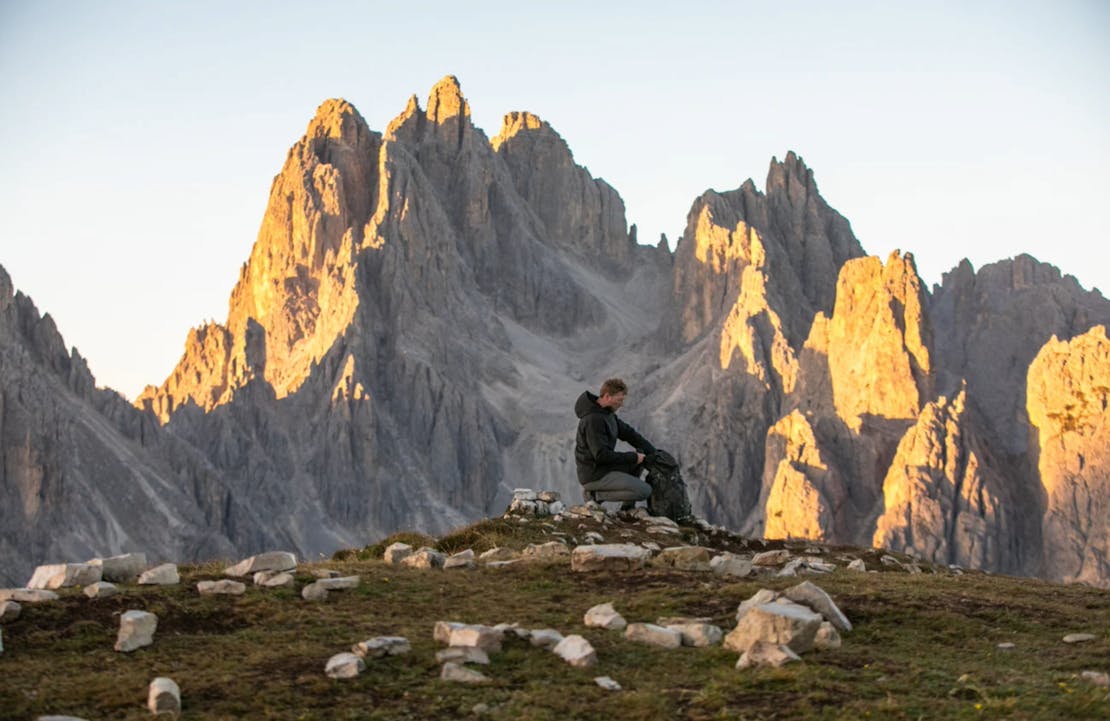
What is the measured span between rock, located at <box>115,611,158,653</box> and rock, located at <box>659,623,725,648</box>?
488 centimetres

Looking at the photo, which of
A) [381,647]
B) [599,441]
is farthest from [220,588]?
[599,441]

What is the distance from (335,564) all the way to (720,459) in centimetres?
15608

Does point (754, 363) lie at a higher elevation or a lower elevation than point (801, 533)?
higher

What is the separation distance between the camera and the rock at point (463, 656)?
12492 mm

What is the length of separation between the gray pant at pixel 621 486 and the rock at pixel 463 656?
38.6ft

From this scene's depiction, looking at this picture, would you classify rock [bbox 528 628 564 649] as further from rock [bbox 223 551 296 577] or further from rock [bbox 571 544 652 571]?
rock [bbox 223 551 296 577]

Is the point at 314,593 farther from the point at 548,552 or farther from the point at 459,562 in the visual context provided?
the point at 548,552

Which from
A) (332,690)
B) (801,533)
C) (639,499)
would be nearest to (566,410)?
(801,533)

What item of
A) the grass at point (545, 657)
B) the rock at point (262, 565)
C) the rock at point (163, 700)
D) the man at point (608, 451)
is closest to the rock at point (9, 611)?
the grass at point (545, 657)

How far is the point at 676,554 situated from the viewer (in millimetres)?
18078

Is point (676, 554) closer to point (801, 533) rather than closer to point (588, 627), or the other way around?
point (588, 627)

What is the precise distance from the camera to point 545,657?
503 inches

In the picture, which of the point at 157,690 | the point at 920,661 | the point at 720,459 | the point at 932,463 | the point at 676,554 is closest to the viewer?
the point at 157,690

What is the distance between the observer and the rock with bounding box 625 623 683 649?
43.3ft
